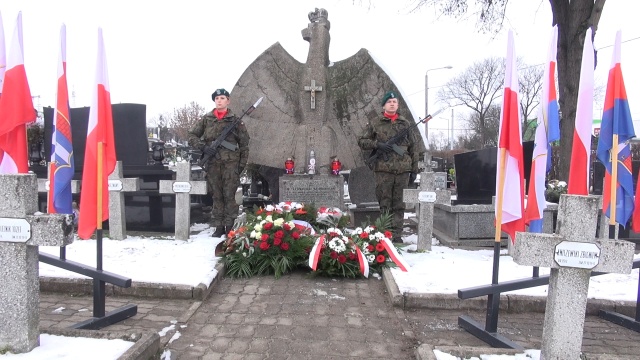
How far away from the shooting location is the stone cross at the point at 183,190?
6266 mm

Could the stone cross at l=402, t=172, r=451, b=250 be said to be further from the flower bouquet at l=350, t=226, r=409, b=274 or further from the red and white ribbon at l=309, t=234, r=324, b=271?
the red and white ribbon at l=309, t=234, r=324, b=271

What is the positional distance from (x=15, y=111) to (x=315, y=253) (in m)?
2.94

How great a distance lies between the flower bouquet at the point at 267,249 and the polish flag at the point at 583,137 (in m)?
3.00

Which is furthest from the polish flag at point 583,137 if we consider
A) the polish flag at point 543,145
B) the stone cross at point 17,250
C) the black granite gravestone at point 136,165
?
the black granite gravestone at point 136,165

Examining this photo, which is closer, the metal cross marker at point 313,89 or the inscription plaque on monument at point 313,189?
the inscription plaque on monument at point 313,189

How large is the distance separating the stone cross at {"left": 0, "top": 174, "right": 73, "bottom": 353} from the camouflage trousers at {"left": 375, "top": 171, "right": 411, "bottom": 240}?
175 inches

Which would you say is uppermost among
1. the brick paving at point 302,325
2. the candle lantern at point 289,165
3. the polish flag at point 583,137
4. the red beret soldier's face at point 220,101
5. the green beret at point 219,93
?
the green beret at point 219,93

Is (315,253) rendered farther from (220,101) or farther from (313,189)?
(220,101)

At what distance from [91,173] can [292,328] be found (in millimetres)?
1921

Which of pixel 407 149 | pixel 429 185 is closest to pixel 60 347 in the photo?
pixel 429 185

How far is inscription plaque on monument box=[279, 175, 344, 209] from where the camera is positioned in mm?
7203

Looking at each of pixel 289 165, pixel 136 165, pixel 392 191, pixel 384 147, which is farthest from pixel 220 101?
pixel 392 191

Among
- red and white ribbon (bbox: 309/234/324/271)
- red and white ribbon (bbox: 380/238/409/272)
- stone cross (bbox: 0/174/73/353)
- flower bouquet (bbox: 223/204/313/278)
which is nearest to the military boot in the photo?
flower bouquet (bbox: 223/204/313/278)

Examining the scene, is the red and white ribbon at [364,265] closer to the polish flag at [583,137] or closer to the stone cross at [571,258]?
the stone cross at [571,258]
